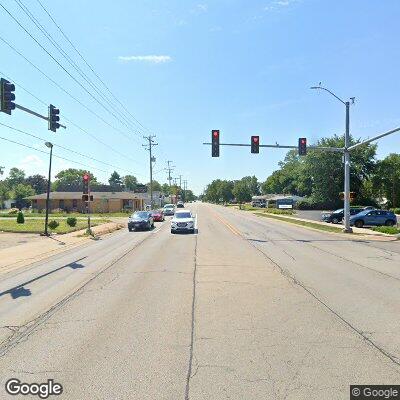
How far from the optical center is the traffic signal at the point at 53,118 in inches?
711

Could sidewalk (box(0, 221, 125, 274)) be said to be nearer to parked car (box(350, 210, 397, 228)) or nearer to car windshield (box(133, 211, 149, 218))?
car windshield (box(133, 211, 149, 218))

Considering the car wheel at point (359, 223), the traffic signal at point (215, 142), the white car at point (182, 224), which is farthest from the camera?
the car wheel at point (359, 223)

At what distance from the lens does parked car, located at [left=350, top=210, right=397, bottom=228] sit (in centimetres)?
3856

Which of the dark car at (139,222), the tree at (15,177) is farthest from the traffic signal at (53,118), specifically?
the tree at (15,177)

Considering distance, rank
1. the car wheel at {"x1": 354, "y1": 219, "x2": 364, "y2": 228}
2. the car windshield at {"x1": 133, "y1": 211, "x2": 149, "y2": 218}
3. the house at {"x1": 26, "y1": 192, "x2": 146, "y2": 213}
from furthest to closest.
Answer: the house at {"x1": 26, "y1": 192, "x2": 146, "y2": 213}
the car wheel at {"x1": 354, "y1": 219, "x2": 364, "y2": 228}
the car windshield at {"x1": 133, "y1": 211, "x2": 149, "y2": 218}

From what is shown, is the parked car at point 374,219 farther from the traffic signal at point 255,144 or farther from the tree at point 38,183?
the tree at point 38,183

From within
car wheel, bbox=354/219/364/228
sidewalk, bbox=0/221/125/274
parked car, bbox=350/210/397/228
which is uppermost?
parked car, bbox=350/210/397/228

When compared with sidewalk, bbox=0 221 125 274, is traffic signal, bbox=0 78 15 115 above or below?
above

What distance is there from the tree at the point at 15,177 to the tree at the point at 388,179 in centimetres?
15520

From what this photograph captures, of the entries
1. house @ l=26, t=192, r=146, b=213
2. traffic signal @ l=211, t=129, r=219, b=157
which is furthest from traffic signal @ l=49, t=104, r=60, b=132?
house @ l=26, t=192, r=146, b=213

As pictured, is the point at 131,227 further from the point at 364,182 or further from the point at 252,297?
the point at 364,182

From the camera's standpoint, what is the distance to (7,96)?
14531mm

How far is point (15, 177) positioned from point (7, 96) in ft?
629

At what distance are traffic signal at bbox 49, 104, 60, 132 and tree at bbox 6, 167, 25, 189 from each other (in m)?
184
